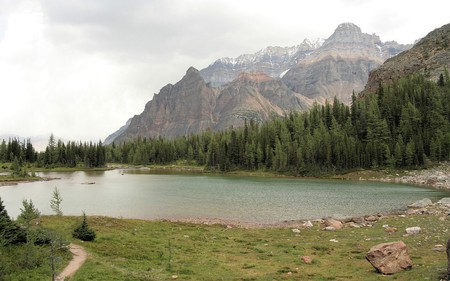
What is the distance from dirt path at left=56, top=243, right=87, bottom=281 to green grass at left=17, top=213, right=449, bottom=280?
669 millimetres

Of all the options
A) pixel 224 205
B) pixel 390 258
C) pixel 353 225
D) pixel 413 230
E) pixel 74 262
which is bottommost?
pixel 224 205

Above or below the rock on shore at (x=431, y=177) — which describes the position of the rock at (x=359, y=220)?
below

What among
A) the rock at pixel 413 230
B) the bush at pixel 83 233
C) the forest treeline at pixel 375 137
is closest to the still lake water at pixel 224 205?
the rock at pixel 413 230

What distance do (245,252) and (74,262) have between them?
651 inches

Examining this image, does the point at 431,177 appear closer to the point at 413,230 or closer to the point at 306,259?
the point at 413,230

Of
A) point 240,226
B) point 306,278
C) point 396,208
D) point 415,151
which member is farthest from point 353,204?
point 415,151

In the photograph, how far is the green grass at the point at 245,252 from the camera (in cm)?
2612

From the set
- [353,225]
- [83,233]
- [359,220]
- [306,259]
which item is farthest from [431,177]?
[83,233]

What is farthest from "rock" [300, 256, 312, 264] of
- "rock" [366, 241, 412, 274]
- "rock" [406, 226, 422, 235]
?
"rock" [406, 226, 422, 235]

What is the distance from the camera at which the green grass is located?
26.1 meters

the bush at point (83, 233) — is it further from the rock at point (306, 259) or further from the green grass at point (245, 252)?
the rock at point (306, 259)

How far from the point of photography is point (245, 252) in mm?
35781

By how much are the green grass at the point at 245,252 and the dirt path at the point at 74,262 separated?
669mm

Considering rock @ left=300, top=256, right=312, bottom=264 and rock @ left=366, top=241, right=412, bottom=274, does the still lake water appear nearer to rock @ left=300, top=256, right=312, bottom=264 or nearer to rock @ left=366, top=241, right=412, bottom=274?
rock @ left=300, top=256, right=312, bottom=264
